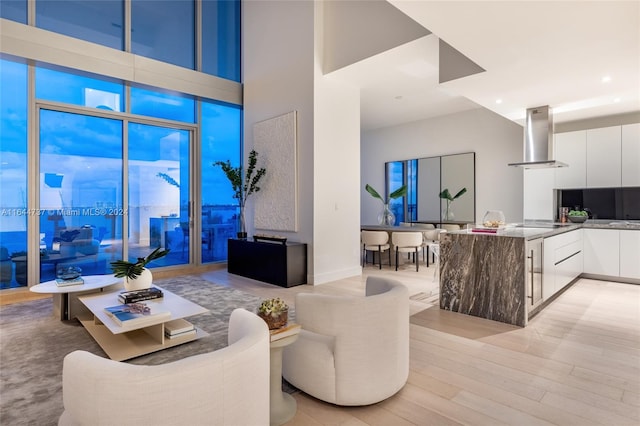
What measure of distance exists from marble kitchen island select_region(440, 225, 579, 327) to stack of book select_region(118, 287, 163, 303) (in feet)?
10.2

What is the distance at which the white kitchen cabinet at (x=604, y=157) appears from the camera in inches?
220


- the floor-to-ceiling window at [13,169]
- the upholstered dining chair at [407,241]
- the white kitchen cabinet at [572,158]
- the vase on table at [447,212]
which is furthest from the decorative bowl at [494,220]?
the floor-to-ceiling window at [13,169]

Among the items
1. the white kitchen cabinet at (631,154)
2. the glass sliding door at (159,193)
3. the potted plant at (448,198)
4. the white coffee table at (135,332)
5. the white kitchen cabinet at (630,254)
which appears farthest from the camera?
the potted plant at (448,198)

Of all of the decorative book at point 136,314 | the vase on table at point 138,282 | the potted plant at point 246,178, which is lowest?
the decorative book at point 136,314

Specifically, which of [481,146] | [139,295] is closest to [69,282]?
A: [139,295]

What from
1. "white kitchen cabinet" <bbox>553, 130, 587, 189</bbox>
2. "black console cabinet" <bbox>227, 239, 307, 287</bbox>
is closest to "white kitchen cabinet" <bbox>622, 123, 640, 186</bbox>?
"white kitchen cabinet" <bbox>553, 130, 587, 189</bbox>

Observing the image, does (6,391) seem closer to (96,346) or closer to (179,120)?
(96,346)

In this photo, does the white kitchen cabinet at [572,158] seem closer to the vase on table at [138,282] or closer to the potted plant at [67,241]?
the vase on table at [138,282]

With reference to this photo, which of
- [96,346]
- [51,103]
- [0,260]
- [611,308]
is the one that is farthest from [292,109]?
[611,308]

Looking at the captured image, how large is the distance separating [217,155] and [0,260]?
3.71m

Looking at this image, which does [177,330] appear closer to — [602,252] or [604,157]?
[602,252]

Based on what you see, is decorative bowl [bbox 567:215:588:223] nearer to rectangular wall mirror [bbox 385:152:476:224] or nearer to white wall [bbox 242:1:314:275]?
rectangular wall mirror [bbox 385:152:476:224]

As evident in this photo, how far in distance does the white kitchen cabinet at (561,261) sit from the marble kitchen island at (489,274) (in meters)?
0.21

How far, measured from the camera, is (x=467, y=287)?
154 inches
